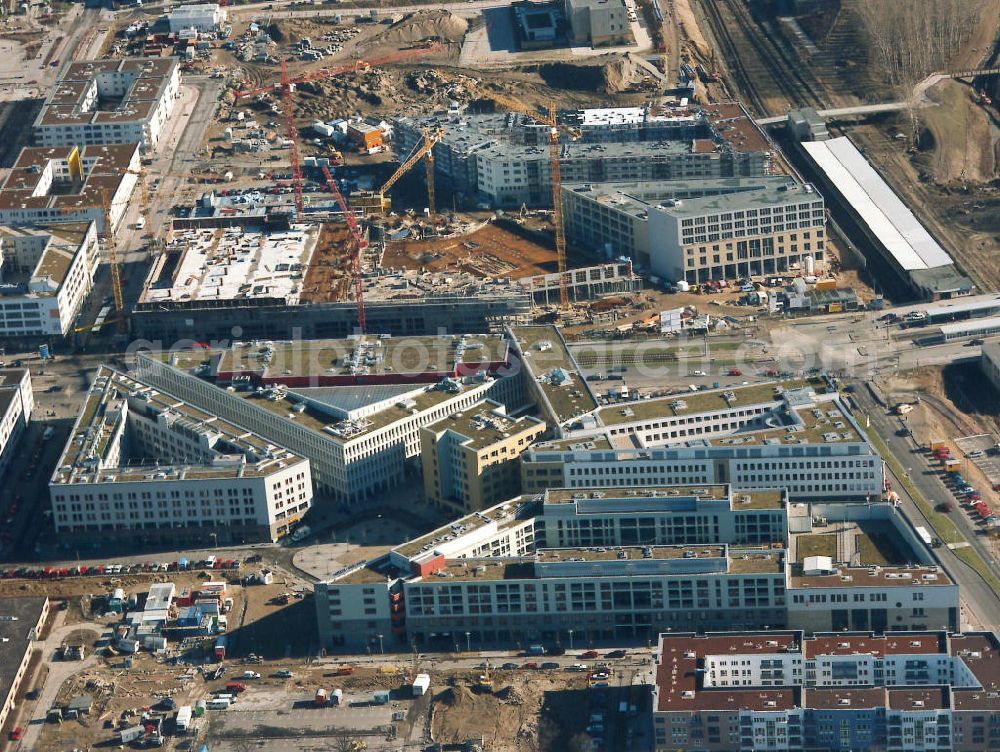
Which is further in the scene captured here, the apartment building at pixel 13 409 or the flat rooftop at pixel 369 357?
the apartment building at pixel 13 409

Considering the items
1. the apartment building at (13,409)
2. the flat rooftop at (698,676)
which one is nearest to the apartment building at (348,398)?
the apartment building at (13,409)

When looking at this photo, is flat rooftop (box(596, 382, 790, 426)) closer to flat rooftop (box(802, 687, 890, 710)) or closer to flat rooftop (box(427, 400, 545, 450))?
flat rooftop (box(427, 400, 545, 450))

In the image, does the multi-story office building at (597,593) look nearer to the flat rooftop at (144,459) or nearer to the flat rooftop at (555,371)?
the flat rooftop at (555,371)

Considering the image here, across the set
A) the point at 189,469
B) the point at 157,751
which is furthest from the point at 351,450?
the point at 157,751

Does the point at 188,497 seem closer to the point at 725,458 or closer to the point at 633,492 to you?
the point at 633,492

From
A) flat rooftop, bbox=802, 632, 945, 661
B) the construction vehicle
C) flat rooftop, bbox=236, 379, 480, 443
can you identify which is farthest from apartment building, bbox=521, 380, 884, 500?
flat rooftop, bbox=802, 632, 945, 661

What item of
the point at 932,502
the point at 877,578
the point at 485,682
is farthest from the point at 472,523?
the point at 932,502

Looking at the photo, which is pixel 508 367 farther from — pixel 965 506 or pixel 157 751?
pixel 157 751
